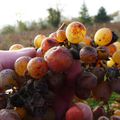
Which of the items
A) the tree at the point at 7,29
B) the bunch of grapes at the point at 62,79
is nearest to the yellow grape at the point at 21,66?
the bunch of grapes at the point at 62,79

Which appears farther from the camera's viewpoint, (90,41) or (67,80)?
(90,41)

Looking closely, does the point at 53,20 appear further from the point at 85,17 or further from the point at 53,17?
the point at 85,17

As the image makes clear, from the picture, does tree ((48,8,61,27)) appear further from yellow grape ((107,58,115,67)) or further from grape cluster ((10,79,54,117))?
grape cluster ((10,79,54,117))

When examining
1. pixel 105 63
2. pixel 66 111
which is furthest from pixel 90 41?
pixel 66 111

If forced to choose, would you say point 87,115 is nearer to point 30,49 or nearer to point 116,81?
point 116,81

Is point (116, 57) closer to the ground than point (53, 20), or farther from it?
farther from it

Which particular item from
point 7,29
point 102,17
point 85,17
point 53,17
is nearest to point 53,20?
point 53,17

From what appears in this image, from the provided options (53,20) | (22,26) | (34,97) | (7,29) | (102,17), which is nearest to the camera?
(34,97)
